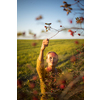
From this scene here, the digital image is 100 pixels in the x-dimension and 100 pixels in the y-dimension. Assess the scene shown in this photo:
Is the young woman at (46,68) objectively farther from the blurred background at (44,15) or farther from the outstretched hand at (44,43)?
the blurred background at (44,15)

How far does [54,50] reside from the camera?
2.82 ft

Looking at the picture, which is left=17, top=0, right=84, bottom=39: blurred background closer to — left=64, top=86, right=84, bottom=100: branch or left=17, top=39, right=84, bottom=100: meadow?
left=17, top=39, right=84, bottom=100: meadow

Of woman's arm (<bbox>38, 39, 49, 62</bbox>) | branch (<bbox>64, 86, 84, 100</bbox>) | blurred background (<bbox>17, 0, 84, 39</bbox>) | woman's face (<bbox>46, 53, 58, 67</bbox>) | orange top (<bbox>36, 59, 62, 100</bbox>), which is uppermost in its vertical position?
blurred background (<bbox>17, 0, 84, 39</bbox>)

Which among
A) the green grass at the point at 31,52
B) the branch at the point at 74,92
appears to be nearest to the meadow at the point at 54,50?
the green grass at the point at 31,52

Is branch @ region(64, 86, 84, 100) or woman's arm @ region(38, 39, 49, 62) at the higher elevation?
woman's arm @ region(38, 39, 49, 62)

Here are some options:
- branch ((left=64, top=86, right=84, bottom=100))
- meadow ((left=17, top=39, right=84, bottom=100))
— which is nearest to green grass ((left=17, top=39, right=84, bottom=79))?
meadow ((left=17, top=39, right=84, bottom=100))

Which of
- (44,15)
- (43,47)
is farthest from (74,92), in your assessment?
(44,15)

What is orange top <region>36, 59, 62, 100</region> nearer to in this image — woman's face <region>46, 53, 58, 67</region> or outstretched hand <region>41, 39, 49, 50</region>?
woman's face <region>46, 53, 58, 67</region>

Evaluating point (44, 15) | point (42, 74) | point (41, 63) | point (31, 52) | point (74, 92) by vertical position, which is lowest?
point (74, 92)

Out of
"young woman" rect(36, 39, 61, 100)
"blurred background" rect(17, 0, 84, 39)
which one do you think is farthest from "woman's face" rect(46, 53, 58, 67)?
"blurred background" rect(17, 0, 84, 39)

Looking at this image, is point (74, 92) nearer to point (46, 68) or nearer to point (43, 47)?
point (46, 68)

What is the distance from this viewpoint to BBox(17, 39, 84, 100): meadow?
837 mm
